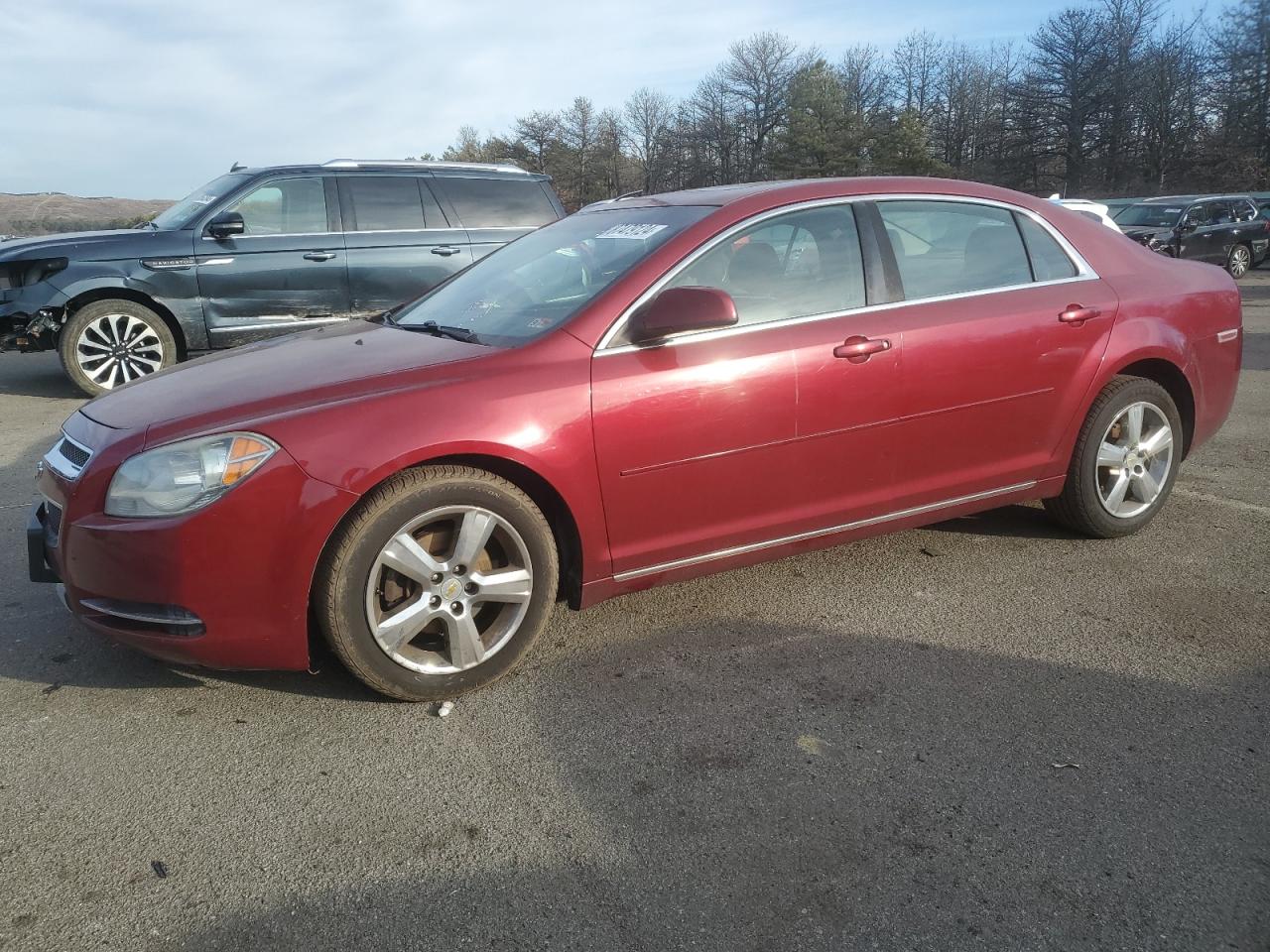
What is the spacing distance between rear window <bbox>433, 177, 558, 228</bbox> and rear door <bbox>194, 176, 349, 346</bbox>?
1151 millimetres

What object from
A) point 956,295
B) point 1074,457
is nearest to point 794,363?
point 956,295

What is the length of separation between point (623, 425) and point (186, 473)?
4.29 ft

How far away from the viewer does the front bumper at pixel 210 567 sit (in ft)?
8.95

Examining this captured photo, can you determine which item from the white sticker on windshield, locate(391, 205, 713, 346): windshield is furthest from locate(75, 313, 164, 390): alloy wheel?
the white sticker on windshield

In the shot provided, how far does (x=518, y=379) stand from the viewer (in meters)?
3.08

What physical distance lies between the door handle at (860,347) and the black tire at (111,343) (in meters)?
6.46

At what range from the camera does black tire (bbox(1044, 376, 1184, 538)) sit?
4.19 metres

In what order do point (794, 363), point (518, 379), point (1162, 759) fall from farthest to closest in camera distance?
point (794, 363) < point (518, 379) < point (1162, 759)

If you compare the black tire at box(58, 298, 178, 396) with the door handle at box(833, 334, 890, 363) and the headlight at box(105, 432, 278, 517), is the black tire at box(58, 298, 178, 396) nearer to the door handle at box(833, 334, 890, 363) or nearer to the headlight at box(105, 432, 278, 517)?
the headlight at box(105, 432, 278, 517)

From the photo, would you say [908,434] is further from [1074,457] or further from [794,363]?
[1074,457]

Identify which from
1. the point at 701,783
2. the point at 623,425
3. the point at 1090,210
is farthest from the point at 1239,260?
the point at 701,783

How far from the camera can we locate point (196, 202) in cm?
857

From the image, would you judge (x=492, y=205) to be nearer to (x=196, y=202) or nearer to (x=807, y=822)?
(x=196, y=202)

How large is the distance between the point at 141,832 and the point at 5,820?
37 cm
